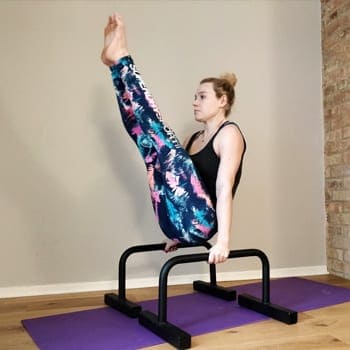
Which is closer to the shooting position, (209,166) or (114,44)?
(114,44)

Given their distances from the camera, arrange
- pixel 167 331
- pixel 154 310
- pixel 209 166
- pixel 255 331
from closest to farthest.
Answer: pixel 167 331
pixel 255 331
pixel 209 166
pixel 154 310

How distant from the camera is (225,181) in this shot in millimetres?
1702

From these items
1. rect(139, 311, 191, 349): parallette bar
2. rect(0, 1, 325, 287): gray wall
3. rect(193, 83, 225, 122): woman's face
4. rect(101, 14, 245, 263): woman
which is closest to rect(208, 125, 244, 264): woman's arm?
rect(101, 14, 245, 263): woman

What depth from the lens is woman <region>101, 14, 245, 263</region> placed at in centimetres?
168

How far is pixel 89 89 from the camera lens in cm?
251

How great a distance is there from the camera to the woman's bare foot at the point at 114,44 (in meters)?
1.68

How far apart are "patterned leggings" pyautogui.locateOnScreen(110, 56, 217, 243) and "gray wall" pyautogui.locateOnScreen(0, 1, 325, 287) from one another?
0.79 metres

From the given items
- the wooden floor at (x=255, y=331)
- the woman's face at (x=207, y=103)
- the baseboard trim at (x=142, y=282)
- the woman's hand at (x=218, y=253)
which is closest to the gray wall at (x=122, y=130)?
the baseboard trim at (x=142, y=282)

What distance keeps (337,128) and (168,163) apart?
1.49 m

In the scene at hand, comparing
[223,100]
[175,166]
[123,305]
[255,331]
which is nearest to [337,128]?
[223,100]

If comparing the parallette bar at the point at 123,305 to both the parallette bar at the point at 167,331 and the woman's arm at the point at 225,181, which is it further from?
the woman's arm at the point at 225,181

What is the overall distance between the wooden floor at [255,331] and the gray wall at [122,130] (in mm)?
334

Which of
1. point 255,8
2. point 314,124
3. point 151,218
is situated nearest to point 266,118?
point 314,124

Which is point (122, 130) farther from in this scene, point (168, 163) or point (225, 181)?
point (225, 181)
